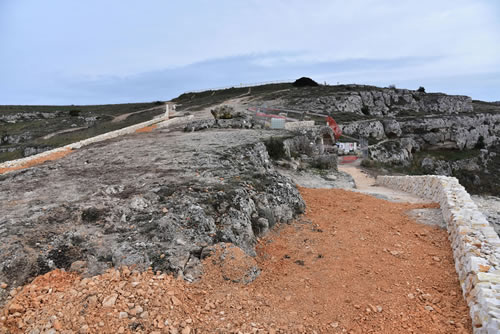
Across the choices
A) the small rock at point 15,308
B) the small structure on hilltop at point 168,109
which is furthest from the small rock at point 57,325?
the small structure on hilltop at point 168,109

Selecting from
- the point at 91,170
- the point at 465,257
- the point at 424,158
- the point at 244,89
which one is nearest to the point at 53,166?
the point at 91,170

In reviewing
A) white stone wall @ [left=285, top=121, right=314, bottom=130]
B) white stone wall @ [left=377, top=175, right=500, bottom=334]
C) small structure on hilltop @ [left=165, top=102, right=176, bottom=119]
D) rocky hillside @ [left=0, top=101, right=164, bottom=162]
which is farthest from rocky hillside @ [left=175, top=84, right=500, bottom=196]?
white stone wall @ [left=377, top=175, right=500, bottom=334]

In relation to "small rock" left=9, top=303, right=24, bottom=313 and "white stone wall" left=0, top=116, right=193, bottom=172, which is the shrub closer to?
"small rock" left=9, top=303, right=24, bottom=313

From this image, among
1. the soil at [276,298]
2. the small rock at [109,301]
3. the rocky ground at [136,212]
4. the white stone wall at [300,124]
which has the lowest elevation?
the soil at [276,298]

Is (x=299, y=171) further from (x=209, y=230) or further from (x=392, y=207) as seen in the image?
(x=209, y=230)

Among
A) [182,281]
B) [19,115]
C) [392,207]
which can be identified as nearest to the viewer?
[182,281]

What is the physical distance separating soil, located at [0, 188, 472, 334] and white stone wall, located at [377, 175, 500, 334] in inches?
10.4

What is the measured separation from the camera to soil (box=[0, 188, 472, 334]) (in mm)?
4039

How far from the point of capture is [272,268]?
5875 mm

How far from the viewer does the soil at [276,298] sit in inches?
159

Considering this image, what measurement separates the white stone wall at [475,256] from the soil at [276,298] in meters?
0.26

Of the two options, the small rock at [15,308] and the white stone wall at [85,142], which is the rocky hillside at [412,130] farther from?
the small rock at [15,308]

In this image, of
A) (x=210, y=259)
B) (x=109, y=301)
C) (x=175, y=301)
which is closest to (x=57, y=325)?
(x=109, y=301)

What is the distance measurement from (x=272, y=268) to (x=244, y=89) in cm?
6935
